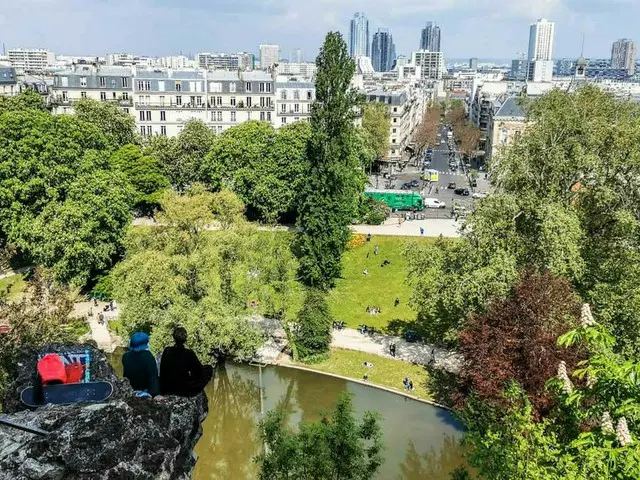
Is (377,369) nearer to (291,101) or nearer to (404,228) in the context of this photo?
(404,228)

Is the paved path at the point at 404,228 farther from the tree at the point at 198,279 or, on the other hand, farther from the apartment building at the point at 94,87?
the apartment building at the point at 94,87

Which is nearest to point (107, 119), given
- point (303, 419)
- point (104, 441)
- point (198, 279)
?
point (198, 279)

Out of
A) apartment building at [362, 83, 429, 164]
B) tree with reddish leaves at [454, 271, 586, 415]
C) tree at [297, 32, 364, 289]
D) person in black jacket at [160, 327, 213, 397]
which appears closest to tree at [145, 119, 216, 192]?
tree at [297, 32, 364, 289]

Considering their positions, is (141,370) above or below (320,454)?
above

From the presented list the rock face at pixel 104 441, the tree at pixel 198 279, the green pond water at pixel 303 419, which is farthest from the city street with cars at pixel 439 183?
the rock face at pixel 104 441

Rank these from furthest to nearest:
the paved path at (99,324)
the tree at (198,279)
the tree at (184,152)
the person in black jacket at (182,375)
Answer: the tree at (184,152) < the paved path at (99,324) < the tree at (198,279) < the person in black jacket at (182,375)
